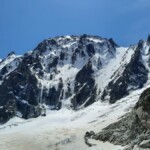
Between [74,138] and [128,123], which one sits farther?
[74,138]

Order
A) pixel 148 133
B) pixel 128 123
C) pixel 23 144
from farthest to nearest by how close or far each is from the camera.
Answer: pixel 23 144, pixel 128 123, pixel 148 133

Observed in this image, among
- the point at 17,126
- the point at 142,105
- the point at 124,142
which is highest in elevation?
the point at 17,126

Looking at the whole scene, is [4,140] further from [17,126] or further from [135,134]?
[17,126]

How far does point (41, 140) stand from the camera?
105188 millimetres

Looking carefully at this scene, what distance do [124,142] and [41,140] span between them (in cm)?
3851

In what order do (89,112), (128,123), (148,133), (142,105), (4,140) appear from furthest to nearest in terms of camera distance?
(89,112) < (4,140) < (128,123) < (142,105) < (148,133)

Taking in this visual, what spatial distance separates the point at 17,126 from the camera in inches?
7776

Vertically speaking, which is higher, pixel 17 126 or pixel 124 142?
pixel 17 126

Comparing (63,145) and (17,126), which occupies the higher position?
(17,126)

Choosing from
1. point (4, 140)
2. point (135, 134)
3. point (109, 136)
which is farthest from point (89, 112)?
point (135, 134)

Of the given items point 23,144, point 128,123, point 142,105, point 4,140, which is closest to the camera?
point 142,105

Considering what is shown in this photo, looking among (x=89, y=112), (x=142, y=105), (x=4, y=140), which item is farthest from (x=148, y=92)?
→ (x=89, y=112)

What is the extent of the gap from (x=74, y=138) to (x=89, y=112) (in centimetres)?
9666

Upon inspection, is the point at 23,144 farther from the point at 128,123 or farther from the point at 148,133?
the point at 148,133
